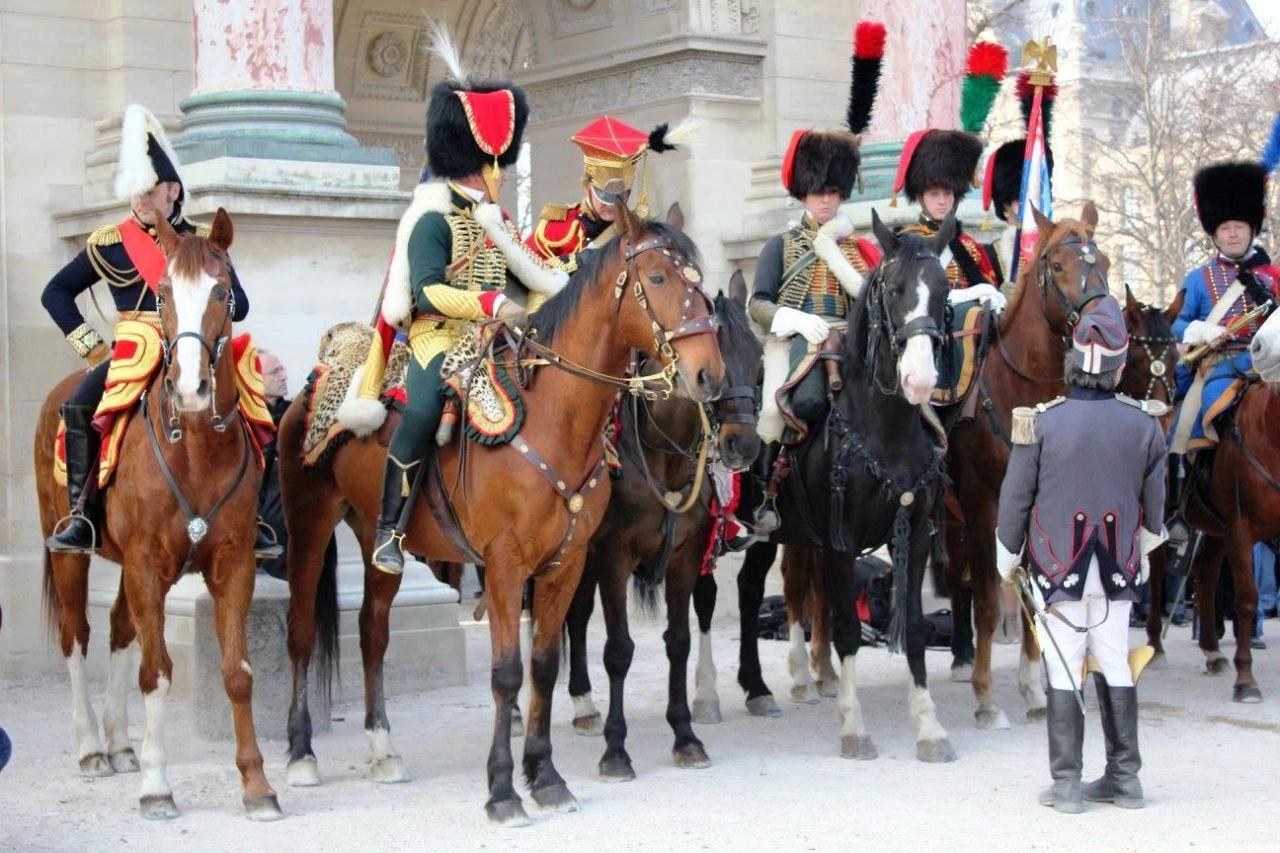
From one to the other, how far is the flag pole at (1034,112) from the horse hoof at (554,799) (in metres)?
4.61

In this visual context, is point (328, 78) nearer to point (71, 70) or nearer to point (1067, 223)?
point (71, 70)

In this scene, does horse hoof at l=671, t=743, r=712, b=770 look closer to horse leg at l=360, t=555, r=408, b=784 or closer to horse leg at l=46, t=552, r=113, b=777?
horse leg at l=360, t=555, r=408, b=784

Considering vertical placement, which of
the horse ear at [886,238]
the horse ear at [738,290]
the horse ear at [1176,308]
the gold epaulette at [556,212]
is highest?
the gold epaulette at [556,212]

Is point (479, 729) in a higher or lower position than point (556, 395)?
lower

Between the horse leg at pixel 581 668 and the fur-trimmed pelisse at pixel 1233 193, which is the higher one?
the fur-trimmed pelisse at pixel 1233 193

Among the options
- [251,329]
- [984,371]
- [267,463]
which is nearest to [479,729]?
[267,463]

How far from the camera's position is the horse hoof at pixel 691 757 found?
974 cm

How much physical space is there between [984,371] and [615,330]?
124 inches

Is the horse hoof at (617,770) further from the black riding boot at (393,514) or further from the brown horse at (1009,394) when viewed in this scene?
the brown horse at (1009,394)

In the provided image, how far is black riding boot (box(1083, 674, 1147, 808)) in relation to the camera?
8469mm

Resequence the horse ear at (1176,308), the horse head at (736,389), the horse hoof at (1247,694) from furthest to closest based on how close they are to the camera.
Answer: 1. the horse ear at (1176,308)
2. the horse hoof at (1247,694)
3. the horse head at (736,389)

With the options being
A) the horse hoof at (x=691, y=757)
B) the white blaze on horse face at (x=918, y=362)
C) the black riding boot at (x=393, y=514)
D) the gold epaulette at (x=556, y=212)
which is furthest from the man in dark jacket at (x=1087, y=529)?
the gold epaulette at (x=556, y=212)

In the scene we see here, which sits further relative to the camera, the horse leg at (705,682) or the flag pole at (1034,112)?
the flag pole at (1034,112)

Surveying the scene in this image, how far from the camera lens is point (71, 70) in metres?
13.7
